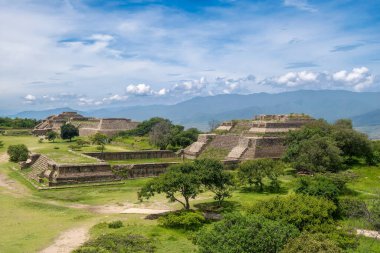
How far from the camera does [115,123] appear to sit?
78.3 meters

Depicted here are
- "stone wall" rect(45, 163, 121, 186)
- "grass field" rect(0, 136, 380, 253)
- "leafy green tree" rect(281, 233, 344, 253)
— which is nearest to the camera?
"leafy green tree" rect(281, 233, 344, 253)

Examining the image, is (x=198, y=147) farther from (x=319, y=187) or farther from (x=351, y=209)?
(x=351, y=209)

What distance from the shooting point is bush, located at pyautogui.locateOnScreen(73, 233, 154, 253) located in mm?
16641

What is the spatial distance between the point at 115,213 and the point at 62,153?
67.3ft

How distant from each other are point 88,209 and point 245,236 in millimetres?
13591

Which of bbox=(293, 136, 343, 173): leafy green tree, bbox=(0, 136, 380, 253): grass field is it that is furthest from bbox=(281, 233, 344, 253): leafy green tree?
bbox=(293, 136, 343, 173): leafy green tree

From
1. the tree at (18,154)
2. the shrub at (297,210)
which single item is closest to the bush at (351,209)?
the shrub at (297,210)

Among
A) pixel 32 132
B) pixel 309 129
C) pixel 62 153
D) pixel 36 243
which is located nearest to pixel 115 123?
pixel 32 132

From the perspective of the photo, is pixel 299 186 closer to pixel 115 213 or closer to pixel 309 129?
pixel 115 213

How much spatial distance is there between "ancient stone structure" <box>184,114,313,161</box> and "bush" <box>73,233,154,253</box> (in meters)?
27.1

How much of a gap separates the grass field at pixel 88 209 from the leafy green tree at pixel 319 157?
196cm

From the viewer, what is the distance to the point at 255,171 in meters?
30.5

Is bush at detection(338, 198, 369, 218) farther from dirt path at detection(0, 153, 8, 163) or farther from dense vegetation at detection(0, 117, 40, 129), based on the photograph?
dense vegetation at detection(0, 117, 40, 129)

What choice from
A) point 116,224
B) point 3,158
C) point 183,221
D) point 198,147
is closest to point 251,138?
point 198,147
